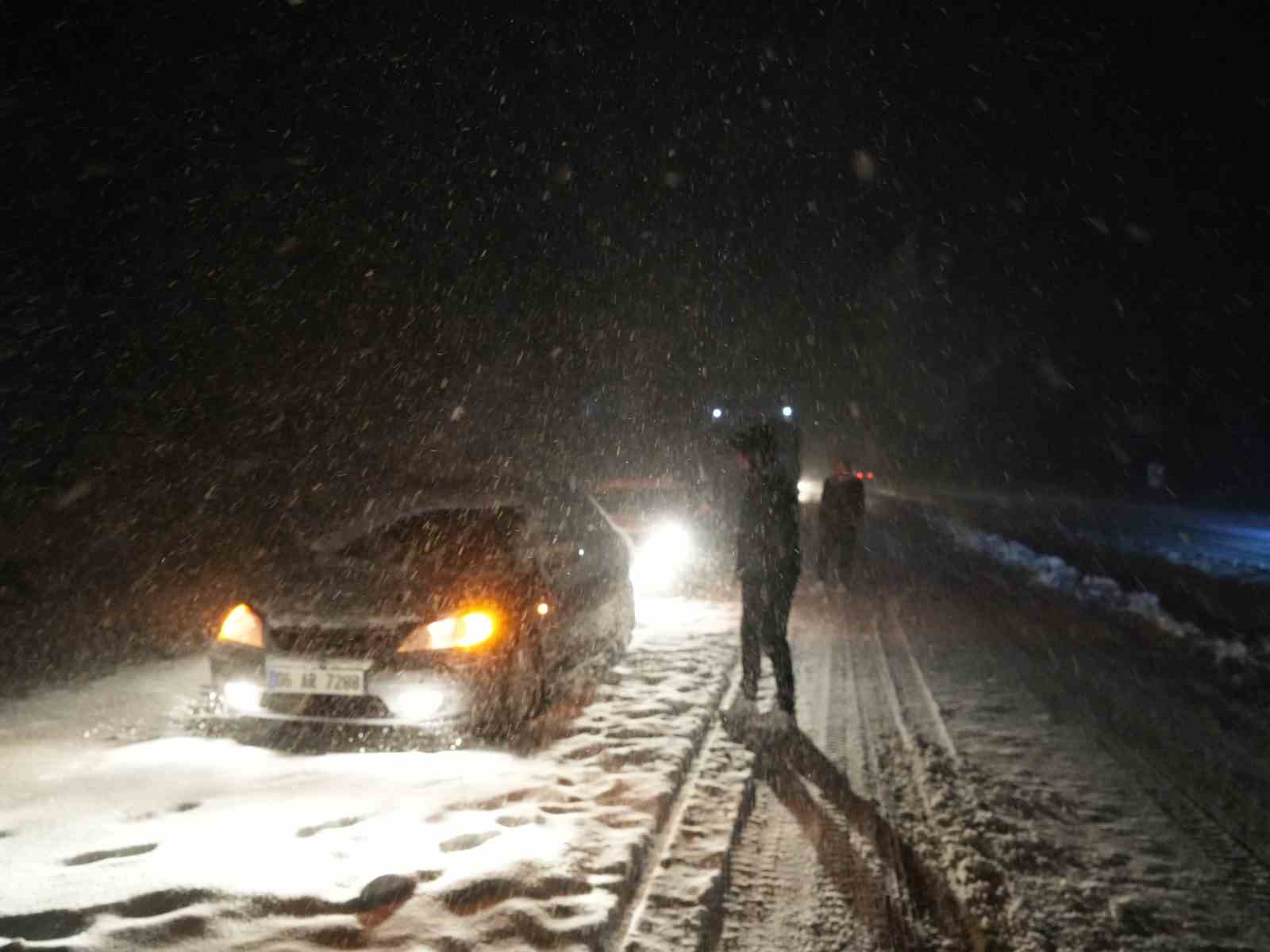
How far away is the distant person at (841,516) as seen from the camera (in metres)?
12.1

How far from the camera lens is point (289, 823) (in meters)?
4.07

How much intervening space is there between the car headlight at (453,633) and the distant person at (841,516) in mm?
7914

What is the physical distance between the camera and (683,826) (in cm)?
424

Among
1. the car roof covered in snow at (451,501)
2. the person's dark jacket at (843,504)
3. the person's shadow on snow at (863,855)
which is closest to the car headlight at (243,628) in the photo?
the car roof covered in snow at (451,501)

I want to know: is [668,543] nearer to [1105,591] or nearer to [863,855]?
[1105,591]

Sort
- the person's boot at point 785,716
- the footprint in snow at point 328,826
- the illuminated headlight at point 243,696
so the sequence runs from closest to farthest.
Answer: the footprint in snow at point 328,826 < the illuminated headlight at point 243,696 < the person's boot at point 785,716

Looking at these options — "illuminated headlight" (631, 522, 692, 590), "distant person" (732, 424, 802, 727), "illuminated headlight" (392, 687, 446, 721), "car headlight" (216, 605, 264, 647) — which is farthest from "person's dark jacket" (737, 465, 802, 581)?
"illuminated headlight" (631, 522, 692, 590)

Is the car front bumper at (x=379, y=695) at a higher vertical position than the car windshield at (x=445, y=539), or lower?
lower

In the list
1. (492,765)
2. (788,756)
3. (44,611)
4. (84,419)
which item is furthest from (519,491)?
(84,419)

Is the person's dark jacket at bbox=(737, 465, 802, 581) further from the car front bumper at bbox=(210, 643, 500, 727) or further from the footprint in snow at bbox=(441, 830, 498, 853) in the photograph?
the footprint in snow at bbox=(441, 830, 498, 853)

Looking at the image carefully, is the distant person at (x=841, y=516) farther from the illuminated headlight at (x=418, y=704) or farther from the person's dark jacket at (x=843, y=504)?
the illuminated headlight at (x=418, y=704)

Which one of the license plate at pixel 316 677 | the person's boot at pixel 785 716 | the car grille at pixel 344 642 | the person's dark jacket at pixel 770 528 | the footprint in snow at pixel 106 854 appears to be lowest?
the person's boot at pixel 785 716

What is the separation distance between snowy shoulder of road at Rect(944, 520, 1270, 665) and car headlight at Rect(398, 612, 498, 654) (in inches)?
273

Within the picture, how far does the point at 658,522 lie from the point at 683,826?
7.90 m
